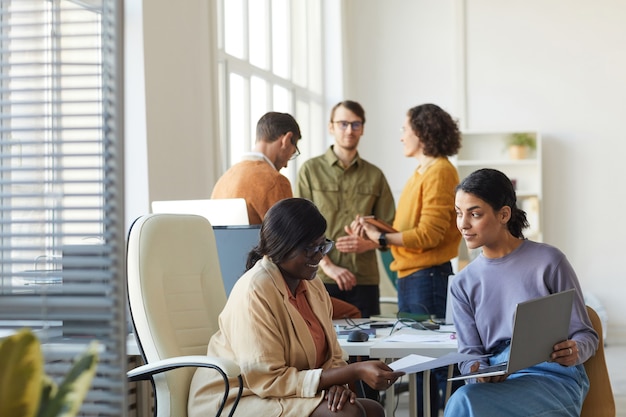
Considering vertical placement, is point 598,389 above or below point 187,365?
below

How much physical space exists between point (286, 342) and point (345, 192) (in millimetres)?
1937

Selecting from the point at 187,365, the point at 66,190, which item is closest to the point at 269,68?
the point at 187,365

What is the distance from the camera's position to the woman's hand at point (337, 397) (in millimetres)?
2531

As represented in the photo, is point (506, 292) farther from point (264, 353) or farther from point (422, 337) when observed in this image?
point (264, 353)

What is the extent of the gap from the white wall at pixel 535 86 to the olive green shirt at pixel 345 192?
4.24 m

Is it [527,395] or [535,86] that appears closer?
[527,395]

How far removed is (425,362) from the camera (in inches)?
99.3

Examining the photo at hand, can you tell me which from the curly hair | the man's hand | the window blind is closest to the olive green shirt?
the man's hand

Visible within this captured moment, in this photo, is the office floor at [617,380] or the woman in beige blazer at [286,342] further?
the office floor at [617,380]

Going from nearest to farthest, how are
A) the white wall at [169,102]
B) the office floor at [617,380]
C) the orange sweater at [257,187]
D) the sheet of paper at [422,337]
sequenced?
the sheet of paper at [422,337]
the orange sweater at [257,187]
the white wall at [169,102]
the office floor at [617,380]

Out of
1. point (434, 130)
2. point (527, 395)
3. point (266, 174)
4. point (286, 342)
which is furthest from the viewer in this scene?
point (434, 130)

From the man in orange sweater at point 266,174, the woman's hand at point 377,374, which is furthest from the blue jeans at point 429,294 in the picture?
the woman's hand at point 377,374

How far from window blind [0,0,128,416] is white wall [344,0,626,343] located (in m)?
7.40

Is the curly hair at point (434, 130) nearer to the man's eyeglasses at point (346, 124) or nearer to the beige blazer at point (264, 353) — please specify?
the man's eyeglasses at point (346, 124)
